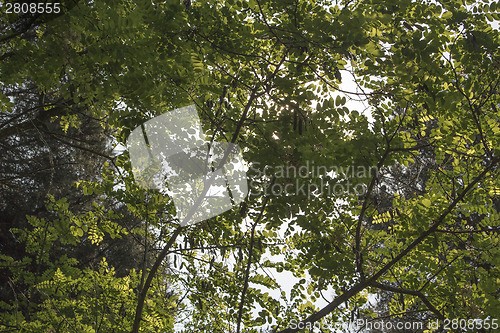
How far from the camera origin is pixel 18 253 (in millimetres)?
11156

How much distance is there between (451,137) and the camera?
11.4 ft

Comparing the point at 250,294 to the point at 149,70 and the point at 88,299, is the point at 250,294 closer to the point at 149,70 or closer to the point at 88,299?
the point at 88,299

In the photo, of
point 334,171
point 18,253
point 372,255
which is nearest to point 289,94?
point 334,171

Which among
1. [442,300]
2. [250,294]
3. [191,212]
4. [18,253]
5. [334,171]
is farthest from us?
[18,253]

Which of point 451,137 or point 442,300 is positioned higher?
point 451,137

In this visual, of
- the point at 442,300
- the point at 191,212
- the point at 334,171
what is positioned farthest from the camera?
the point at 442,300

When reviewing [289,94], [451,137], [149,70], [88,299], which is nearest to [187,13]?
[149,70]

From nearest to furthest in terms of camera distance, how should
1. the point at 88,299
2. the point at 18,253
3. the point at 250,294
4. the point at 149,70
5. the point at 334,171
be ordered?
the point at 149,70
the point at 334,171
the point at 250,294
the point at 88,299
the point at 18,253

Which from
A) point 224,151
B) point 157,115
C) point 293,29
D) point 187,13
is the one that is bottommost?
point 224,151

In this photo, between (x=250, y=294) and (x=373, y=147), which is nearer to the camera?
(x=373, y=147)

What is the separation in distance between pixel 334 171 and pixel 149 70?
5.87 feet

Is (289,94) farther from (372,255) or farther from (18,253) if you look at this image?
(18,253)

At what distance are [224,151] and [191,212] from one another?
25.9 inches

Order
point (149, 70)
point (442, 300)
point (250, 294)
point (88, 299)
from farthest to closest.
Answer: point (88, 299) → point (250, 294) → point (442, 300) → point (149, 70)
